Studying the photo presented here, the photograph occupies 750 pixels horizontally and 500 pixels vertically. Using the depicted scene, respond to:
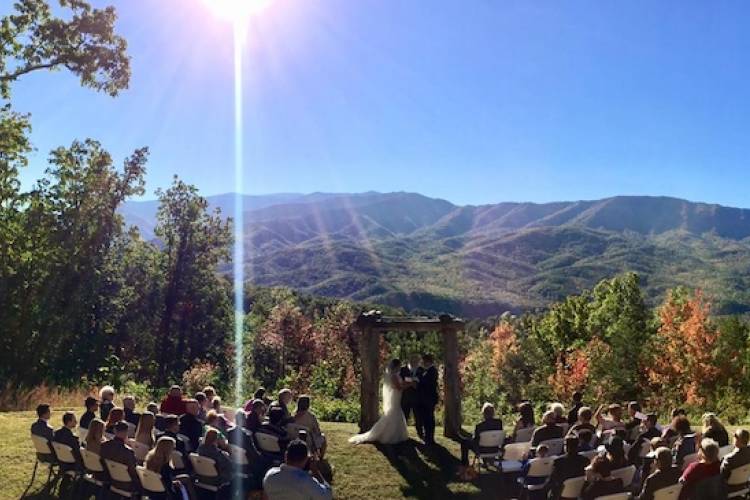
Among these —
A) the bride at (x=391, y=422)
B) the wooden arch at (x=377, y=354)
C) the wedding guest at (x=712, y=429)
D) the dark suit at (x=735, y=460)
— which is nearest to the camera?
the dark suit at (x=735, y=460)

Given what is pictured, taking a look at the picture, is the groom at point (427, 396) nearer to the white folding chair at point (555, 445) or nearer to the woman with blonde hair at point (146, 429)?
the white folding chair at point (555, 445)

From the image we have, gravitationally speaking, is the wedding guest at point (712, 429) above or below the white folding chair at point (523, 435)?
above

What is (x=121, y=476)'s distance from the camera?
8.77 meters

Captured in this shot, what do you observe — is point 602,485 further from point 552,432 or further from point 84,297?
point 84,297

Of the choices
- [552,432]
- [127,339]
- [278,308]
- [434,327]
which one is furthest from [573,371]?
[552,432]

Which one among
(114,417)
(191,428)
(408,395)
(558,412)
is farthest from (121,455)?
(558,412)

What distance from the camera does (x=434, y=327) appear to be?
49.9ft

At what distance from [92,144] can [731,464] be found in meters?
37.6

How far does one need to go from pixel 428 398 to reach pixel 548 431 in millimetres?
3770

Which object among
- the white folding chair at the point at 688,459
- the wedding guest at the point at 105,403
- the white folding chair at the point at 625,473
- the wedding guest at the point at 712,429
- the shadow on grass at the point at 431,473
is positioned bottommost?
the shadow on grass at the point at 431,473

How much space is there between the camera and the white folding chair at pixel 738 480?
30.7ft

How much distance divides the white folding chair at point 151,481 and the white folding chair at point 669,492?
6383mm

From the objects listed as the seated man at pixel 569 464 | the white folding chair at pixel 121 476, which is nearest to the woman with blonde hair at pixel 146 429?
the white folding chair at pixel 121 476

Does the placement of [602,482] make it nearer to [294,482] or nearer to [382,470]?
[294,482]
